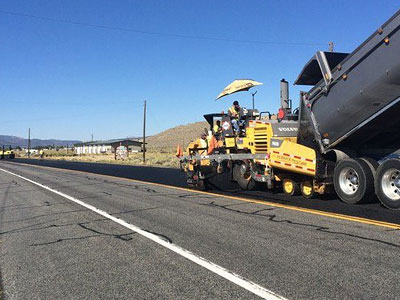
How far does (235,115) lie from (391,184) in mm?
5749

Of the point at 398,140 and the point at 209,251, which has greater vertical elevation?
the point at 398,140

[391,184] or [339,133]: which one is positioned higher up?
[339,133]

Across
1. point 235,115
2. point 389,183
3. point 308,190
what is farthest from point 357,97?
point 235,115

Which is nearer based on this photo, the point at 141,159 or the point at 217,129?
the point at 217,129

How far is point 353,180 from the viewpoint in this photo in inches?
358

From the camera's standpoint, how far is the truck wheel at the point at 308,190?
10087mm

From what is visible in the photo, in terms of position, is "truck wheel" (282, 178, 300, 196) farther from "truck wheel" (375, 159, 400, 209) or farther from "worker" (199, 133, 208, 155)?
"worker" (199, 133, 208, 155)

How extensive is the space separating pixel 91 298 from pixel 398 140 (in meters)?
7.54

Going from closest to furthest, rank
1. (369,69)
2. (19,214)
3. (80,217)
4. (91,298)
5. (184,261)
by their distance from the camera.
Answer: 1. (91,298)
2. (184,261)
3. (369,69)
4. (80,217)
5. (19,214)

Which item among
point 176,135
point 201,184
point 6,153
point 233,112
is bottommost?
point 201,184

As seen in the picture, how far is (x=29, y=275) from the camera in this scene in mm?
4730

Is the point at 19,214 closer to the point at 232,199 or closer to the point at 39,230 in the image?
the point at 39,230

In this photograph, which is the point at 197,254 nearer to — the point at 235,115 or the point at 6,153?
the point at 235,115

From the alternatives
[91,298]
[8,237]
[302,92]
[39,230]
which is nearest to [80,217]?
[39,230]
